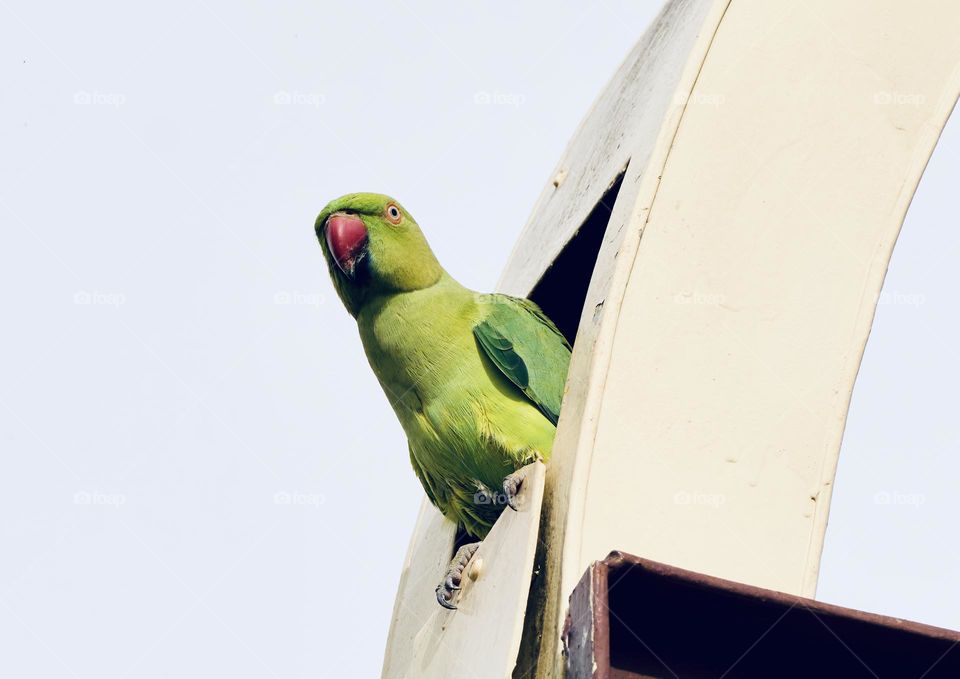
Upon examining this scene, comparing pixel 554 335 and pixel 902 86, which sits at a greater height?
pixel 902 86

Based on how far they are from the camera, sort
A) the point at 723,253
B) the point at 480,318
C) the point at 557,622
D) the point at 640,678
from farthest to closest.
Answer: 1. the point at 480,318
2. the point at 723,253
3. the point at 557,622
4. the point at 640,678

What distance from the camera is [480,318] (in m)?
5.44

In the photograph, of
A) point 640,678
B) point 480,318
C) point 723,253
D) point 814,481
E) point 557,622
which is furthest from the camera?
point 480,318

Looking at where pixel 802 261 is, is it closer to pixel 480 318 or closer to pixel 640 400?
pixel 640 400

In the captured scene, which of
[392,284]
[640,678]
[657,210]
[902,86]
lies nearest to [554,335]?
[392,284]

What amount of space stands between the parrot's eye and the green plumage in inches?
0.7

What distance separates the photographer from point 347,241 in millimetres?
5672

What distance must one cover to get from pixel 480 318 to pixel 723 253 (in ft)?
5.62

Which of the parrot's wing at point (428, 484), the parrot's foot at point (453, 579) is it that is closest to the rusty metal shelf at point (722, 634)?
the parrot's foot at point (453, 579)

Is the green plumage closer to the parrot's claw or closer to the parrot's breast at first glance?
the parrot's breast

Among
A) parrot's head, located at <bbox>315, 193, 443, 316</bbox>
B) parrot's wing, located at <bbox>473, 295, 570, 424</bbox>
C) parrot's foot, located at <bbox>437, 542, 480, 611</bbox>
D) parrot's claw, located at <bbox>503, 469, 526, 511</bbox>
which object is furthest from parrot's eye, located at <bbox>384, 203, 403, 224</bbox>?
parrot's claw, located at <bbox>503, 469, 526, 511</bbox>

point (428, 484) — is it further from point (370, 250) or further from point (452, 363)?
point (370, 250)

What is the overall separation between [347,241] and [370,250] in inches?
4.7

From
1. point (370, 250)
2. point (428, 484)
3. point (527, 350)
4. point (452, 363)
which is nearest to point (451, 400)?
point (452, 363)
